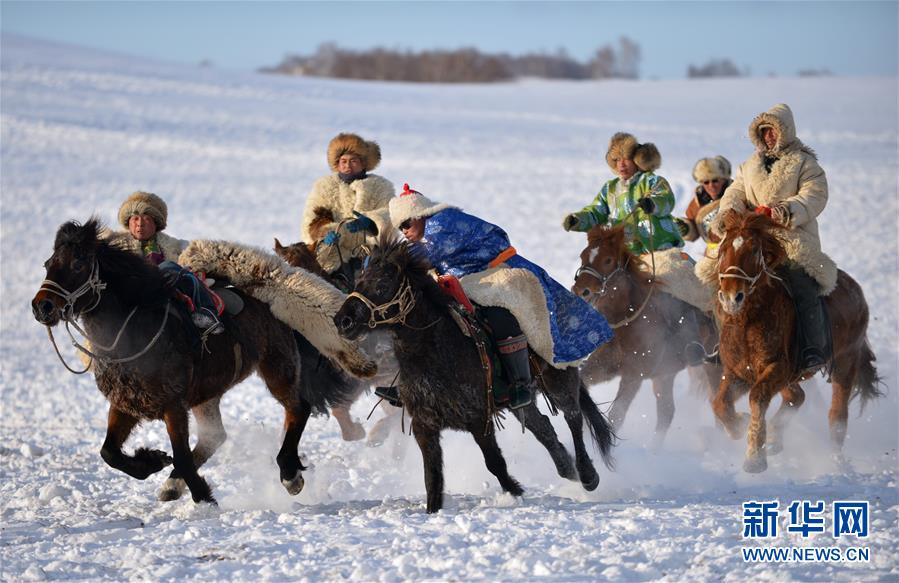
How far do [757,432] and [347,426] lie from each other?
3.79 m

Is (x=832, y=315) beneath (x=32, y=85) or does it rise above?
beneath

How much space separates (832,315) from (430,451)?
410 centimetres

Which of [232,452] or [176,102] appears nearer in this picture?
[232,452]

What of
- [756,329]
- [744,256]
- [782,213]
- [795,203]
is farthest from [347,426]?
[795,203]

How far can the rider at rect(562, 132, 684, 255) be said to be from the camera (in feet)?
32.8

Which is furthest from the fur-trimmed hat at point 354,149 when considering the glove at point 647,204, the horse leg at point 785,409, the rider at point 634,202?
the horse leg at point 785,409

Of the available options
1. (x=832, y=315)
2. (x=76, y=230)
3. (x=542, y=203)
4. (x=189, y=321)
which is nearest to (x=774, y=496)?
(x=832, y=315)

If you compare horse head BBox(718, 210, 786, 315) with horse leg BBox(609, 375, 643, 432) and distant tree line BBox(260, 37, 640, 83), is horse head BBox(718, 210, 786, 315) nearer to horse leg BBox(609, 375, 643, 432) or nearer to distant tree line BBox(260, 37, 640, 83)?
horse leg BBox(609, 375, 643, 432)

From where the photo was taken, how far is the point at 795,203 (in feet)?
29.2

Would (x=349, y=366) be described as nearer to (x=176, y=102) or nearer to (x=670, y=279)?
(x=670, y=279)

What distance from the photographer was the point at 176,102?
122ft

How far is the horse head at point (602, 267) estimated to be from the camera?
969cm

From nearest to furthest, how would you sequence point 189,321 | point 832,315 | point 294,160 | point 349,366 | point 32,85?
point 189,321, point 349,366, point 832,315, point 294,160, point 32,85

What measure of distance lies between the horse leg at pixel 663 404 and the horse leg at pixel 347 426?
275cm
